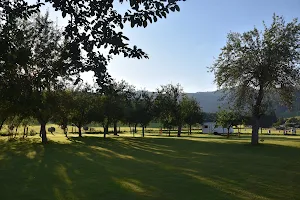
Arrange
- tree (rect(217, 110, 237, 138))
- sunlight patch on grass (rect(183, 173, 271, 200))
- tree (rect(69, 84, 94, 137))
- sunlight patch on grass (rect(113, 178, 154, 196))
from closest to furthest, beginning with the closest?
sunlight patch on grass (rect(183, 173, 271, 200)), sunlight patch on grass (rect(113, 178, 154, 196)), tree (rect(69, 84, 94, 137)), tree (rect(217, 110, 237, 138))

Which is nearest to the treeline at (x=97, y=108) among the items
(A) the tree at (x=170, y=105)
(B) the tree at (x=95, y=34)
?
(A) the tree at (x=170, y=105)

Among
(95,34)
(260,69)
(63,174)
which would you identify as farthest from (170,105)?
(95,34)

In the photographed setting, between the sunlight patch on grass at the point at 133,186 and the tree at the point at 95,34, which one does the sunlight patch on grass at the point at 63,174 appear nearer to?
the sunlight patch on grass at the point at 133,186

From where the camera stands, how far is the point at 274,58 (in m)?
35.8

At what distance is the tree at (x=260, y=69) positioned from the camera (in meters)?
36.6

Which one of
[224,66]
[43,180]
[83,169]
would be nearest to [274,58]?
[224,66]

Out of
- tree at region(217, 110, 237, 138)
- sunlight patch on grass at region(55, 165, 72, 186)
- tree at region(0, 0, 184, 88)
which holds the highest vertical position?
tree at region(0, 0, 184, 88)

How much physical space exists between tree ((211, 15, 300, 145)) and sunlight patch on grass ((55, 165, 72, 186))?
26303 millimetres

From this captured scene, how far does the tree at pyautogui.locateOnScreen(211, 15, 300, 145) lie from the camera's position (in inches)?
1439

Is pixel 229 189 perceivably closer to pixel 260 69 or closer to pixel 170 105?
pixel 260 69

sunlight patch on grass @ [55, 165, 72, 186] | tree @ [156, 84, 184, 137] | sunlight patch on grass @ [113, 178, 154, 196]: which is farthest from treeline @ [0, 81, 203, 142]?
sunlight patch on grass @ [113, 178, 154, 196]

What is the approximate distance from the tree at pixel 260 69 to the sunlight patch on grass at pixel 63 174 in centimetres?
2630

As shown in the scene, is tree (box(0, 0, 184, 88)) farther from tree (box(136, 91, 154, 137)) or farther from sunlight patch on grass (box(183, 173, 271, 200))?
tree (box(136, 91, 154, 137))

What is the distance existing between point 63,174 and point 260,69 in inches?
1120
